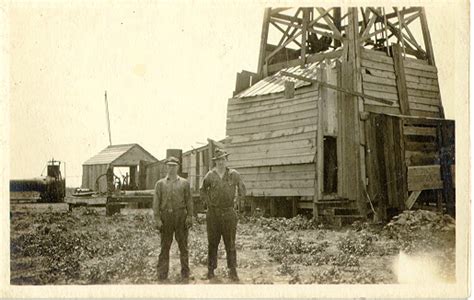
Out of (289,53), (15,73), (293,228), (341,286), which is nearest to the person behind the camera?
(341,286)

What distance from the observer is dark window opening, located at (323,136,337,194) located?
11.6 m

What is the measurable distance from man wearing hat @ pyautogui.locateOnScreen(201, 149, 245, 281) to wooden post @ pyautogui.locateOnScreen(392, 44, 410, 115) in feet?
16.3

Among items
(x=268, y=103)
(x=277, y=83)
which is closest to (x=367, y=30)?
(x=277, y=83)

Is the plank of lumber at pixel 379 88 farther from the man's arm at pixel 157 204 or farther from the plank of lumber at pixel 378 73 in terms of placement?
the man's arm at pixel 157 204

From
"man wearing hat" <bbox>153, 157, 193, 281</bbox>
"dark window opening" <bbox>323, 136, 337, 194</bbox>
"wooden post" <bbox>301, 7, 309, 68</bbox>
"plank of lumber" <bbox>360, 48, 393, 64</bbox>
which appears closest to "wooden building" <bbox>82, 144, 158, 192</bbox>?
"man wearing hat" <bbox>153, 157, 193, 281</bbox>

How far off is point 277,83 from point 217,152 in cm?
406

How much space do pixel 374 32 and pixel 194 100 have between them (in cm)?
462

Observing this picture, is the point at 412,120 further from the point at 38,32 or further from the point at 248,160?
the point at 38,32

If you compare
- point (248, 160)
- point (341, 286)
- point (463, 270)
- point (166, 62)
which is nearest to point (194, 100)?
point (166, 62)

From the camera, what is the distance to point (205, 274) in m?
8.35

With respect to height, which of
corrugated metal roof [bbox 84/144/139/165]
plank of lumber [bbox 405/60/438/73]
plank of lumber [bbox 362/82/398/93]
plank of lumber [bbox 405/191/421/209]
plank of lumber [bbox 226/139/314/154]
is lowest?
plank of lumber [bbox 405/191/421/209]

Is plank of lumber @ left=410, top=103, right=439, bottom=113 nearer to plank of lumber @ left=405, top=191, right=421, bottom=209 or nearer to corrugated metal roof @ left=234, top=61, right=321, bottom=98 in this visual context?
plank of lumber @ left=405, top=191, right=421, bottom=209

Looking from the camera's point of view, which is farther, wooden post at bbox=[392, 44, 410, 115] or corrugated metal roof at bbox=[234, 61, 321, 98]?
wooden post at bbox=[392, 44, 410, 115]

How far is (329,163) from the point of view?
458 inches
